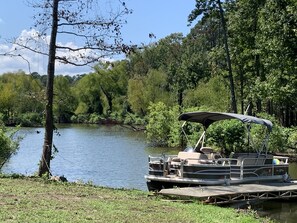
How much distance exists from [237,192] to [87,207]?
7.08 m

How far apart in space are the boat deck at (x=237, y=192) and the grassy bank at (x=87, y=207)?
115 centimetres

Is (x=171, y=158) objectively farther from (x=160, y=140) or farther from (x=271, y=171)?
(x=160, y=140)

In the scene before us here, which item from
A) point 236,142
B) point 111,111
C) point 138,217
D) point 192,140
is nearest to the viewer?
point 138,217

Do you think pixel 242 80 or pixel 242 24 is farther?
pixel 242 80

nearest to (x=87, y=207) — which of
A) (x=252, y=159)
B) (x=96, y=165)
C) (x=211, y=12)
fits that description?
(x=252, y=159)

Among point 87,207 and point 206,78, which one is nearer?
point 87,207

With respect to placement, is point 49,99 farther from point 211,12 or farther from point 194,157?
point 211,12

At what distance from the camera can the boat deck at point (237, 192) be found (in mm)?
14938

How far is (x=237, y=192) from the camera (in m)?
16.2

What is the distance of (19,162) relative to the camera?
99.2ft

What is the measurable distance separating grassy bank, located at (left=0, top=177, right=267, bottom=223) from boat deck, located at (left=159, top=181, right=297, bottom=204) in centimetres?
115

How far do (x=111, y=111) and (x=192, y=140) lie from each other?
68514 mm

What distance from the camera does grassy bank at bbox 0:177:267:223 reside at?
9.51 metres

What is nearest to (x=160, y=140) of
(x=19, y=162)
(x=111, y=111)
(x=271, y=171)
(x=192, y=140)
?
(x=192, y=140)
